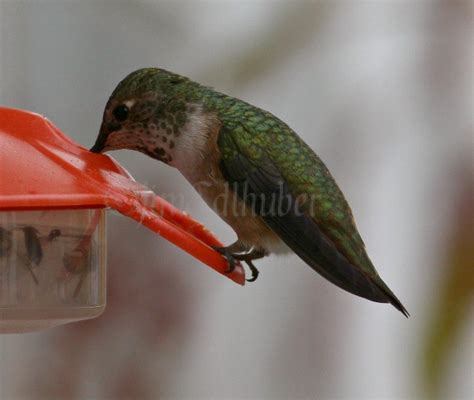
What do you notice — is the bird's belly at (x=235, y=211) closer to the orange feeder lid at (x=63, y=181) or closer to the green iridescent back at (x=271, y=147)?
the green iridescent back at (x=271, y=147)

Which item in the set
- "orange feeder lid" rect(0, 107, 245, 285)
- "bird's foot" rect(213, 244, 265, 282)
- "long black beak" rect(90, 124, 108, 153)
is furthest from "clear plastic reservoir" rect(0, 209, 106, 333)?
"bird's foot" rect(213, 244, 265, 282)

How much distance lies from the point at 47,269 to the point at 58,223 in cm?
13

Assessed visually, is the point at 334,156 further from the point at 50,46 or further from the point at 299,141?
the point at 50,46

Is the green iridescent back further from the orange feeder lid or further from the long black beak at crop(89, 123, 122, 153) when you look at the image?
the orange feeder lid

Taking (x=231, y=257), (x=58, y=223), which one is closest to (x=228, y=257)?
(x=231, y=257)

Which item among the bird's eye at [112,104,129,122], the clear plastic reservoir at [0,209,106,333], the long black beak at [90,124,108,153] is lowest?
the clear plastic reservoir at [0,209,106,333]

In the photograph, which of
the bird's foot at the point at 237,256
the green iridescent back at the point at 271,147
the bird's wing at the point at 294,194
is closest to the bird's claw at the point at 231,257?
the bird's foot at the point at 237,256

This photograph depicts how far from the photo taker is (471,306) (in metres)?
2.52

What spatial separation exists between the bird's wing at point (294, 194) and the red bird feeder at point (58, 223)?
26 cm

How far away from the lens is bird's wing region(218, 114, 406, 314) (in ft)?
9.88

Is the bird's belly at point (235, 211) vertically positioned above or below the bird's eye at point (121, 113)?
below

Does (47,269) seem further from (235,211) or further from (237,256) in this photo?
(235,211)

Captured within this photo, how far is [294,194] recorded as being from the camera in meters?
3.28

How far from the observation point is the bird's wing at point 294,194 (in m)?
3.01
